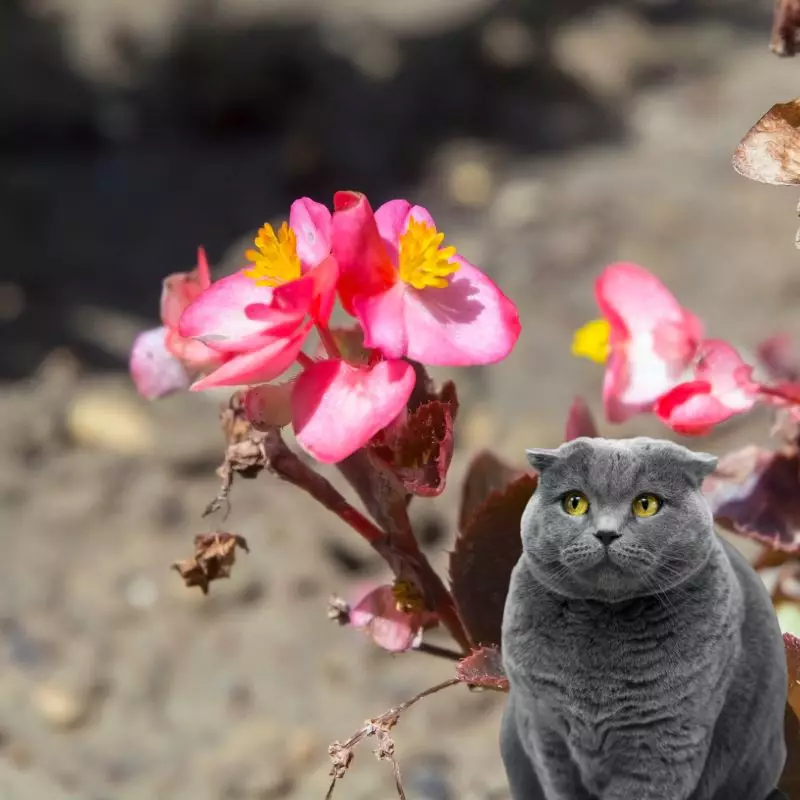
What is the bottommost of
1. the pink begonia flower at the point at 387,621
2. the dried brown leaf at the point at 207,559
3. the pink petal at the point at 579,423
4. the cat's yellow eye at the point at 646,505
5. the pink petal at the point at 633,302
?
the pink begonia flower at the point at 387,621

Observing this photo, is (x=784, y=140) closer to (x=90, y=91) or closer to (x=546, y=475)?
(x=546, y=475)

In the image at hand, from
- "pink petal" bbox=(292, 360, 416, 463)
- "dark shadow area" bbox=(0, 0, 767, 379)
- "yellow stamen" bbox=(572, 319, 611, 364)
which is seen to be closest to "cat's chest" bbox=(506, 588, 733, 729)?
"pink petal" bbox=(292, 360, 416, 463)

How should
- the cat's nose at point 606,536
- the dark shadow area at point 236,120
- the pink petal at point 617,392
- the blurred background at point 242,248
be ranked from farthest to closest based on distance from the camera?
the dark shadow area at point 236,120 < the blurred background at point 242,248 < the pink petal at point 617,392 < the cat's nose at point 606,536

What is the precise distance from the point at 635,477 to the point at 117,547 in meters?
0.93

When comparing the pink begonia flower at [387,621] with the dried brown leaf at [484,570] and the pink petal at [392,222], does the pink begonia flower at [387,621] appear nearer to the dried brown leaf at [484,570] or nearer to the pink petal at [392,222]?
the dried brown leaf at [484,570]

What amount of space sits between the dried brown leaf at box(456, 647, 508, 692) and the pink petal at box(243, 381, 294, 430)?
0.49 ft

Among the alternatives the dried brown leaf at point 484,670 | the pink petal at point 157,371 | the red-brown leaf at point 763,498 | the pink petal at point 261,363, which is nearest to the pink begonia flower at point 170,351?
the pink petal at point 157,371

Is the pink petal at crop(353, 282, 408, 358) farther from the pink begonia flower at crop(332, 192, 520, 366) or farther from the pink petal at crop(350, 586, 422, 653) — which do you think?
the pink petal at crop(350, 586, 422, 653)

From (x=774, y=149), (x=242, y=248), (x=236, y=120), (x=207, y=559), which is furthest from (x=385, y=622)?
(x=236, y=120)

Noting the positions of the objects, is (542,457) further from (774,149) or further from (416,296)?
(774,149)

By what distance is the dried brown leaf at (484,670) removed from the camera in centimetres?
56

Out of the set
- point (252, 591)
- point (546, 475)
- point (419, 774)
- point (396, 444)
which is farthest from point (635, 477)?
point (252, 591)

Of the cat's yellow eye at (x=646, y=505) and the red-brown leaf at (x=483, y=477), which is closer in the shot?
the cat's yellow eye at (x=646, y=505)

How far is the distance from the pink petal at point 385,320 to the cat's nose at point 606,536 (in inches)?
4.9
